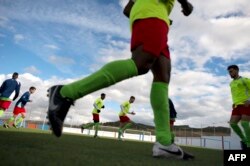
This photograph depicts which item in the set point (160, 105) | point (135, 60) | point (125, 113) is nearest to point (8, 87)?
point (125, 113)

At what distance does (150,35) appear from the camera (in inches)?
90.1

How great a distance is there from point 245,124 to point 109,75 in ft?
17.9

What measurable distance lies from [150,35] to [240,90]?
Result: 555 cm

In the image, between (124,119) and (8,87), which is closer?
(8,87)

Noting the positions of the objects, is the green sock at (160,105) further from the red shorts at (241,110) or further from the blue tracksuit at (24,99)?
the blue tracksuit at (24,99)

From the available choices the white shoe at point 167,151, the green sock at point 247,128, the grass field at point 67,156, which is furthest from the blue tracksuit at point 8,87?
the white shoe at point 167,151

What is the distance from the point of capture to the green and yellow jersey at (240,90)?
7042 millimetres

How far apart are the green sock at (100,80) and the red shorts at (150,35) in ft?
0.74

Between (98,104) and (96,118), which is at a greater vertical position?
(98,104)

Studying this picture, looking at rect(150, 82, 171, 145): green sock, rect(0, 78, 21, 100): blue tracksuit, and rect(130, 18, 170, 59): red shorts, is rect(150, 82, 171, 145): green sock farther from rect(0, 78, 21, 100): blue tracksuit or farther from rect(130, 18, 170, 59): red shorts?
rect(0, 78, 21, 100): blue tracksuit

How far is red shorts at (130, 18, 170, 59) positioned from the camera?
227cm

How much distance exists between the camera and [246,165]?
5.88 feet

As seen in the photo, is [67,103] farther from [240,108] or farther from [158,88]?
[240,108]

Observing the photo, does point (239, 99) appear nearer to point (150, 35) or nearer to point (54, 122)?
point (150, 35)
